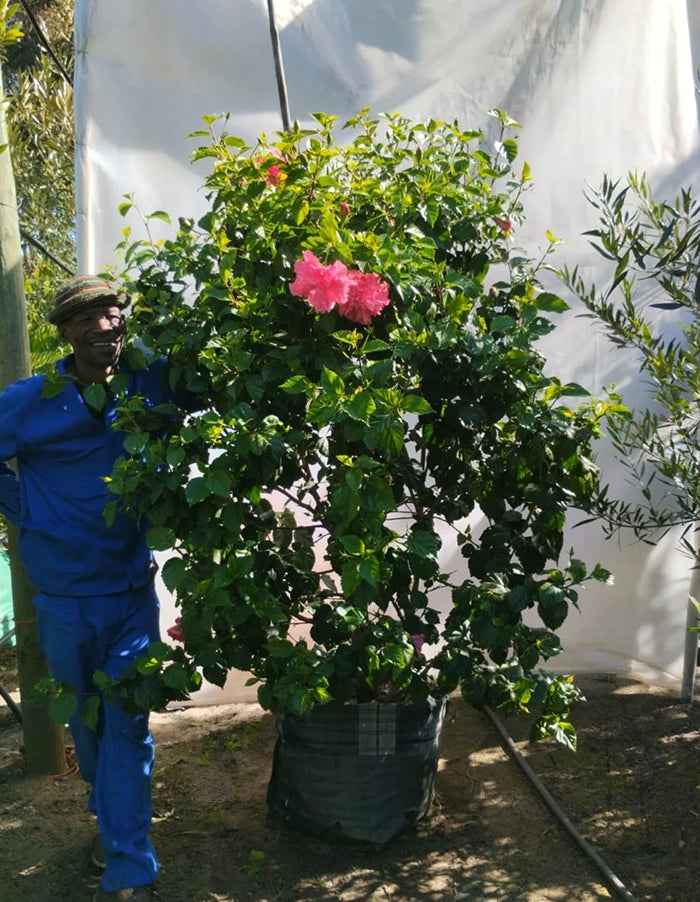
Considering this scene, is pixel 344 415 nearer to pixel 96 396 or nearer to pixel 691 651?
pixel 96 396

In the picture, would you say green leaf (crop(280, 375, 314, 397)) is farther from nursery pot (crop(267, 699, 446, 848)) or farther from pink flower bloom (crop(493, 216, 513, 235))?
nursery pot (crop(267, 699, 446, 848))

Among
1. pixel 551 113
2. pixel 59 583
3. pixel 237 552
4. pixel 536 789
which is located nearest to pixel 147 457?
pixel 237 552

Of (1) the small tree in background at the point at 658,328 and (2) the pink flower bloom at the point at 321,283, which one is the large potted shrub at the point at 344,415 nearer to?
(2) the pink flower bloom at the point at 321,283

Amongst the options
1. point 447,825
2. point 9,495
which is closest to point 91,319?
point 9,495

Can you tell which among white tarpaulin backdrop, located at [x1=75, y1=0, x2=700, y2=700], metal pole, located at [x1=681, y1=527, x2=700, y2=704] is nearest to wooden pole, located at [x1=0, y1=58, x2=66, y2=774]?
white tarpaulin backdrop, located at [x1=75, y1=0, x2=700, y2=700]

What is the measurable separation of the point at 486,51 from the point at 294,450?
7.95ft

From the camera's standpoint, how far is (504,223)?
3084 mm

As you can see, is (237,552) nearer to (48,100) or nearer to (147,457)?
(147,457)

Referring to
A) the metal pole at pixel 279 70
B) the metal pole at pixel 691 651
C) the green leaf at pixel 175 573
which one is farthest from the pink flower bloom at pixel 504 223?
the metal pole at pixel 691 651

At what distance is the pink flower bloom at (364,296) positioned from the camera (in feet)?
8.58

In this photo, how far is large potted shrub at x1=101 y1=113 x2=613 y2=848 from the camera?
8.79ft

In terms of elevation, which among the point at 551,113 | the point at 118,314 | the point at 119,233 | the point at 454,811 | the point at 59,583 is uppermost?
the point at 551,113

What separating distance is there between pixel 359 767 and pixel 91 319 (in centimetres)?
166

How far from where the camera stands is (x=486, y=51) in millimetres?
4445
